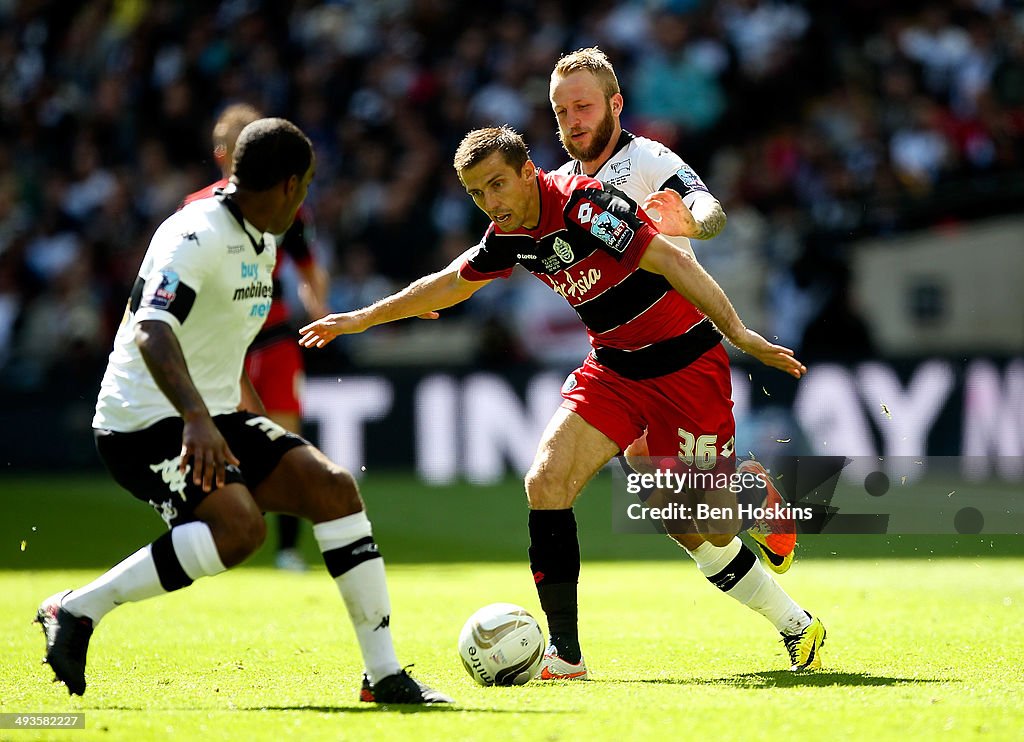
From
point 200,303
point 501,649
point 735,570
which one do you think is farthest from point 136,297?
point 735,570

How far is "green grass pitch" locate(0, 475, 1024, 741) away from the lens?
487 centimetres

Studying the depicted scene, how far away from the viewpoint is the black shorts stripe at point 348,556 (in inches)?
211

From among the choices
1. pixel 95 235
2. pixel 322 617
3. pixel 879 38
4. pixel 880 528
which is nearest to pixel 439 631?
pixel 322 617

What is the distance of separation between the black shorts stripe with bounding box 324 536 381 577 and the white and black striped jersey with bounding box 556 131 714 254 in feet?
6.82

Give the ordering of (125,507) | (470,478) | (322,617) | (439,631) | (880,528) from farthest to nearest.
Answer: (470,478) → (125,507) → (880,528) → (322,617) → (439,631)

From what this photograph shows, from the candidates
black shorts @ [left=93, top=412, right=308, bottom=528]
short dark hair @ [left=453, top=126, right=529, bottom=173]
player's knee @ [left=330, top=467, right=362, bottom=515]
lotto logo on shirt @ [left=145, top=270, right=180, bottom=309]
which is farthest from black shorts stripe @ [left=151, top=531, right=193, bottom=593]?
short dark hair @ [left=453, top=126, right=529, bottom=173]

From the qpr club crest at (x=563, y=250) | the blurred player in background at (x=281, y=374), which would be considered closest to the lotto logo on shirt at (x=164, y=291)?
the qpr club crest at (x=563, y=250)

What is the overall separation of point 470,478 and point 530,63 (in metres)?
6.01

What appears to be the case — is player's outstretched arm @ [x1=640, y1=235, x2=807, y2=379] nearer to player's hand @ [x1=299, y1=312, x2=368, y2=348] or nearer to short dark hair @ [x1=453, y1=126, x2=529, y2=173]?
short dark hair @ [x1=453, y1=126, x2=529, y2=173]

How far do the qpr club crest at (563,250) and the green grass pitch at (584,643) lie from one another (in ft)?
5.69

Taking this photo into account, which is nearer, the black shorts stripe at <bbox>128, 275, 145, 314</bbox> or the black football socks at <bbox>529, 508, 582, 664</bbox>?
the black shorts stripe at <bbox>128, 275, 145, 314</bbox>

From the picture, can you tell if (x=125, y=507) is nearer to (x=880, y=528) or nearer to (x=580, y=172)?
(x=880, y=528)

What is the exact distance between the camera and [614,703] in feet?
17.2

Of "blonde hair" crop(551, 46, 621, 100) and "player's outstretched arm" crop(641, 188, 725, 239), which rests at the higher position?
"blonde hair" crop(551, 46, 621, 100)
